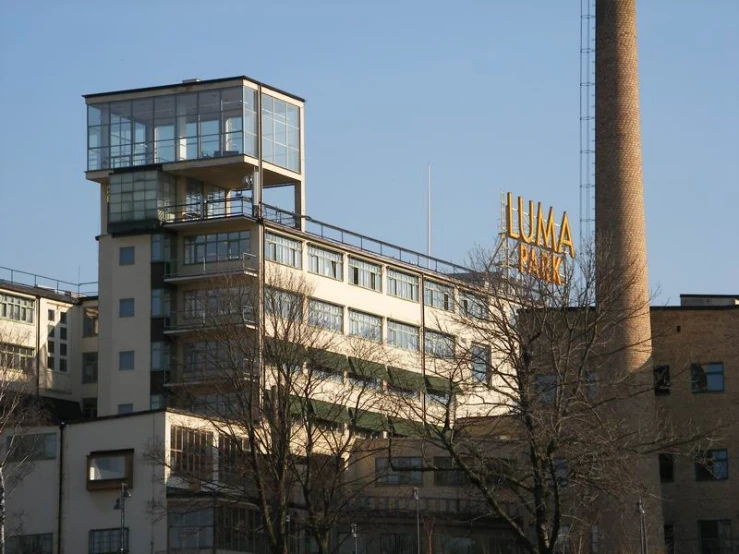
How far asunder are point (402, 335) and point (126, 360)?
59.4 feet

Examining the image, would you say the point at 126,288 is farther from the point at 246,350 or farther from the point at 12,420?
the point at 246,350

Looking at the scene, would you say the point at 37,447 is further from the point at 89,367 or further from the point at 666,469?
the point at 666,469

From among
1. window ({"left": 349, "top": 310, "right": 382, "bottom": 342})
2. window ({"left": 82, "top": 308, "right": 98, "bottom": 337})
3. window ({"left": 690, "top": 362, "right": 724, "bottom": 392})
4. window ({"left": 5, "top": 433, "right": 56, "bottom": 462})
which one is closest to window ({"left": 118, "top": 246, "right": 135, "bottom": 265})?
window ({"left": 349, "top": 310, "right": 382, "bottom": 342})

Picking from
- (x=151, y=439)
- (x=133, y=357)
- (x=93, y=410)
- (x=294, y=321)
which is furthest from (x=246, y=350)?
(x=93, y=410)

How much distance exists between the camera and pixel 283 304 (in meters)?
70.5

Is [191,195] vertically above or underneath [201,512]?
above

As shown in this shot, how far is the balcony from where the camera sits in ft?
227

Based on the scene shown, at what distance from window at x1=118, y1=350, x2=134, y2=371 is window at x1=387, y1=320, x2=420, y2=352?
16340 mm

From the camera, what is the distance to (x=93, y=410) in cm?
9612

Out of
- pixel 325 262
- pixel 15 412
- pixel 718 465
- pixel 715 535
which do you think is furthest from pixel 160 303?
pixel 715 535

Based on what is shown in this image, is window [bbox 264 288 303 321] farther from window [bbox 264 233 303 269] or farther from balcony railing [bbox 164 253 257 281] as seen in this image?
window [bbox 264 233 303 269]

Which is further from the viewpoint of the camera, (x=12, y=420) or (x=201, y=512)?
(x=12, y=420)

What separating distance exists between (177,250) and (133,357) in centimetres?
649

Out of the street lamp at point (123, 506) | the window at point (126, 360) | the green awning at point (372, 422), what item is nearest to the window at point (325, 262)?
the green awning at point (372, 422)
